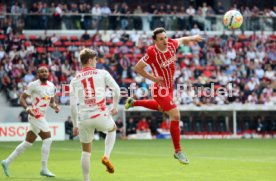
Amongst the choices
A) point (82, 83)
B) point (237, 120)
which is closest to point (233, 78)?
point (237, 120)

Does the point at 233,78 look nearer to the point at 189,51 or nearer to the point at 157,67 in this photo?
the point at 189,51

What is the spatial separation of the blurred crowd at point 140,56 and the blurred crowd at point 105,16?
0.71 meters

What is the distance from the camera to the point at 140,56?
3734 cm

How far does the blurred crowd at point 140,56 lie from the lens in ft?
112

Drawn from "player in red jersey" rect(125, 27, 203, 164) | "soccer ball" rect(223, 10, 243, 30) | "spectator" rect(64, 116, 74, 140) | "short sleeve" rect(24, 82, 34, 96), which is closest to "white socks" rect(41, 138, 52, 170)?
"short sleeve" rect(24, 82, 34, 96)

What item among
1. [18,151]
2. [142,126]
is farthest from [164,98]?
[142,126]

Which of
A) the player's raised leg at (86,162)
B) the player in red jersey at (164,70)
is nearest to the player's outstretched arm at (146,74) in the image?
the player in red jersey at (164,70)

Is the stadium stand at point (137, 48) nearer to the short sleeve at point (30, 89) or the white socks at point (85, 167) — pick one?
the short sleeve at point (30, 89)

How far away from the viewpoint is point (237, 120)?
117 feet

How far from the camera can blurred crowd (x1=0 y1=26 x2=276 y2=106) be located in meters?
34.2

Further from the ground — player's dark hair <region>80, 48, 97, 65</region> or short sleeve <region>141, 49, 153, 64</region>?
player's dark hair <region>80, 48, 97, 65</region>

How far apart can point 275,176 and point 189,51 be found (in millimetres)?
25197

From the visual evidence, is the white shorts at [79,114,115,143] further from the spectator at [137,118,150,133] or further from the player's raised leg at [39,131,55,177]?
the spectator at [137,118,150,133]

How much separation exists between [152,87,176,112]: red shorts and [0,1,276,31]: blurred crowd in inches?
940
